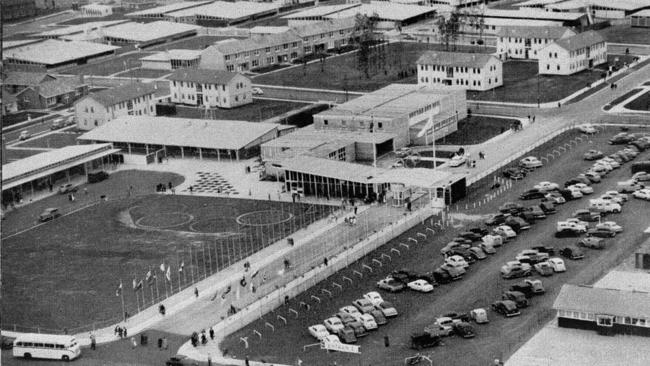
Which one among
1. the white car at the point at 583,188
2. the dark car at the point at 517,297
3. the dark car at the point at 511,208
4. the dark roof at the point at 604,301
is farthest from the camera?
the white car at the point at 583,188

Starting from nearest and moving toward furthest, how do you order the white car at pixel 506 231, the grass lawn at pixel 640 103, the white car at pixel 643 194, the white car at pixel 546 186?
the white car at pixel 506 231
the white car at pixel 643 194
the white car at pixel 546 186
the grass lawn at pixel 640 103

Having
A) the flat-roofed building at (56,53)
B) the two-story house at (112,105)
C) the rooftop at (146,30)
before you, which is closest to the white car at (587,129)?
the two-story house at (112,105)

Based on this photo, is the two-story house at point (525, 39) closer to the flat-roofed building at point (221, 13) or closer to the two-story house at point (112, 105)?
the two-story house at point (112, 105)

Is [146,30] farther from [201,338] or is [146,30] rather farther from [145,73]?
[201,338]

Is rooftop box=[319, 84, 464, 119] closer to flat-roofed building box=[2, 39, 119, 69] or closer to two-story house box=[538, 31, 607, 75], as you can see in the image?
two-story house box=[538, 31, 607, 75]

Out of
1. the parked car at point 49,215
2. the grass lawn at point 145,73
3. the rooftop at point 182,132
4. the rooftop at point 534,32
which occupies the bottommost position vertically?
the parked car at point 49,215

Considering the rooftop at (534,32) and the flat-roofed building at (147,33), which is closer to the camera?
the rooftop at (534,32)

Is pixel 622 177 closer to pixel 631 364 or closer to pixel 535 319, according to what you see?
pixel 535 319

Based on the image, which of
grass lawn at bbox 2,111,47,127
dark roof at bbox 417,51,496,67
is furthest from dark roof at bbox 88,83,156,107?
dark roof at bbox 417,51,496,67
